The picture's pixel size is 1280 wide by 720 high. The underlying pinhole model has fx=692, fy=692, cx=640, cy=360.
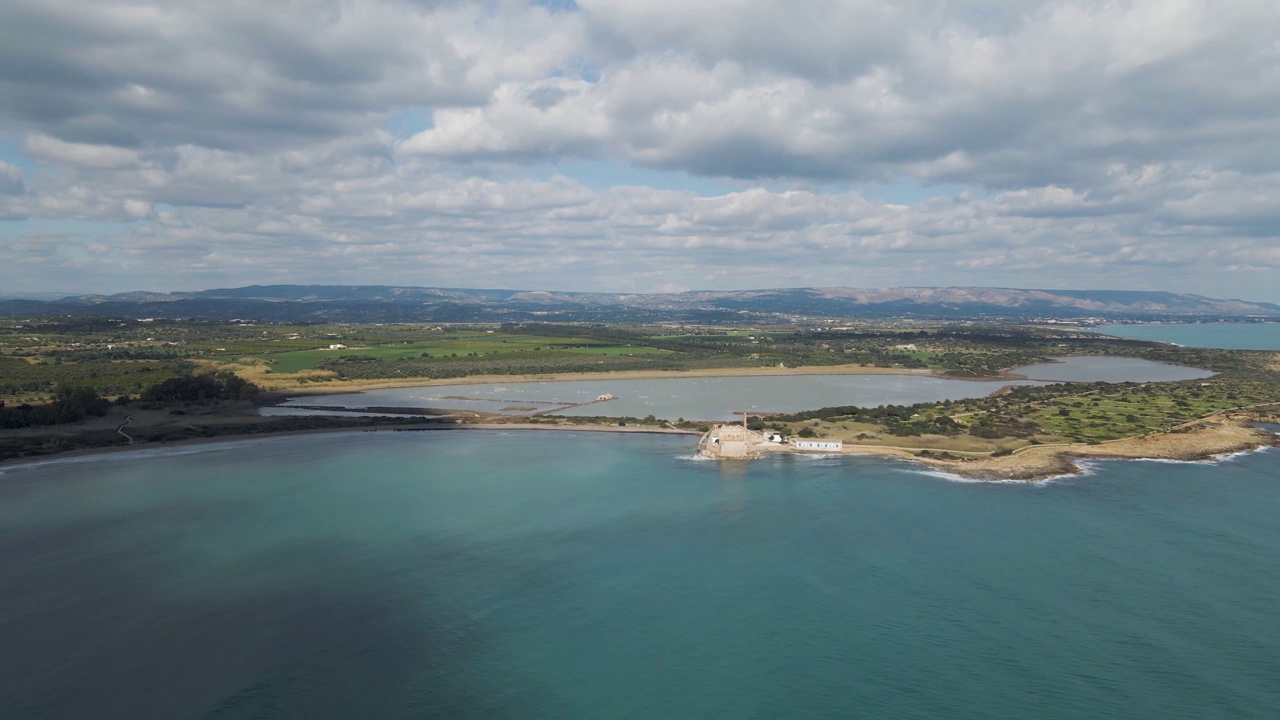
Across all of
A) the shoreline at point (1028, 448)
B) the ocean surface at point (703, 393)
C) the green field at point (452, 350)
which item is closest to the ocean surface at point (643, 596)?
the shoreline at point (1028, 448)

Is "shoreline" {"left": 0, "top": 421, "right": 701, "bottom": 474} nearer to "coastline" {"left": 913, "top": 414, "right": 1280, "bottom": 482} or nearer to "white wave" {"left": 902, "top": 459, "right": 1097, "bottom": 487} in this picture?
"white wave" {"left": 902, "top": 459, "right": 1097, "bottom": 487}

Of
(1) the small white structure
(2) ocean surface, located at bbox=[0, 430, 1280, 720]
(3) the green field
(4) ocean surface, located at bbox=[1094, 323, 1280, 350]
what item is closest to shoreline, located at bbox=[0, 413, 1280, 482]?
(1) the small white structure

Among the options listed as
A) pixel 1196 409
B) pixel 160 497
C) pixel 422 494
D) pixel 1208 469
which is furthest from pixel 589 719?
pixel 1196 409

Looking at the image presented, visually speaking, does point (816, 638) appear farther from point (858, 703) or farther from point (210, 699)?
point (210, 699)

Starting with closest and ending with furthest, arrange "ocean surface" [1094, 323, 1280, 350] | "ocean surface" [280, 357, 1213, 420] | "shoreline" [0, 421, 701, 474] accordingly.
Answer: "shoreline" [0, 421, 701, 474] → "ocean surface" [280, 357, 1213, 420] → "ocean surface" [1094, 323, 1280, 350]

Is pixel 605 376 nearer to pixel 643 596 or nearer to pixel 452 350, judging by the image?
pixel 452 350
